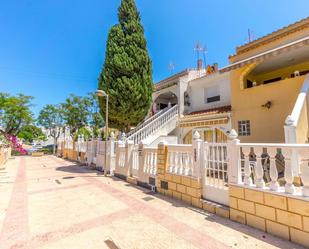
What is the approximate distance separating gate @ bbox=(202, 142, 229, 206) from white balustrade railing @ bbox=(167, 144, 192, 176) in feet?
1.80

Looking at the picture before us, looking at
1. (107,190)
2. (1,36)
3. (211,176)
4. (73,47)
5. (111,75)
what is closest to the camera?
(211,176)

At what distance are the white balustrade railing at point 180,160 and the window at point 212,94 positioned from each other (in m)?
10.9

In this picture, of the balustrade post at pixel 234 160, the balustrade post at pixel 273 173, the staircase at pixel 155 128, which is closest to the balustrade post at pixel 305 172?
the balustrade post at pixel 273 173

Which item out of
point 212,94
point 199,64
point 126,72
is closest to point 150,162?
point 126,72

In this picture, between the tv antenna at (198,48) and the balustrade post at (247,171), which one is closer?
the balustrade post at (247,171)

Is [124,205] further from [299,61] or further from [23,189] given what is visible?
[299,61]

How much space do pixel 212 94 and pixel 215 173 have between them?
12273 millimetres

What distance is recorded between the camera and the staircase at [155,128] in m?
14.1

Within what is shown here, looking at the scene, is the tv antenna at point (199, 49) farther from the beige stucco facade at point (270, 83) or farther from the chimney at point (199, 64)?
the beige stucco facade at point (270, 83)

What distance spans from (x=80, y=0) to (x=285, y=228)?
18456 mm

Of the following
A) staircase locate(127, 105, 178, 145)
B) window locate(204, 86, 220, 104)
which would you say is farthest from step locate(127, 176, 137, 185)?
window locate(204, 86, 220, 104)

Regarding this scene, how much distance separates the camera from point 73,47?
25.4 meters

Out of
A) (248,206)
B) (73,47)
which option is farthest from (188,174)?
(73,47)

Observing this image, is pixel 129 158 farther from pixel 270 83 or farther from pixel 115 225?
pixel 270 83
